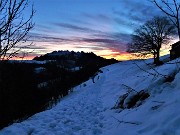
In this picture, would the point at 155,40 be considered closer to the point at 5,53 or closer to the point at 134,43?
the point at 134,43

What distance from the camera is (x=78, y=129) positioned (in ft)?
29.6

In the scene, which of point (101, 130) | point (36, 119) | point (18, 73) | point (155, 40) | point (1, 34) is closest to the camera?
point (1, 34)

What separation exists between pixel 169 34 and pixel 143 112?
5559 cm

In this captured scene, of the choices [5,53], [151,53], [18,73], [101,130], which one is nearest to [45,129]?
[101,130]

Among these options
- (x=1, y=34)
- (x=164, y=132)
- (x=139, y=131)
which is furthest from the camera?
(x=1, y=34)

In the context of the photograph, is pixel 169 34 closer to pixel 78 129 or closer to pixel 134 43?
pixel 134 43

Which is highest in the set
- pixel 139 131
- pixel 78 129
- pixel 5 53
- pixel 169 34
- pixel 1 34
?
pixel 169 34

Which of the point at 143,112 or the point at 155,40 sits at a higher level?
the point at 155,40

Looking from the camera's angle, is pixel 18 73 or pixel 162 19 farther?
pixel 162 19

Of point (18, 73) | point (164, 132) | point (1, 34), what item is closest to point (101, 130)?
point (164, 132)

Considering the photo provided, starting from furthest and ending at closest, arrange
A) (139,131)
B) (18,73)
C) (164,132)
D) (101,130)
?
(18,73) → (101,130) → (139,131) → (164,132)

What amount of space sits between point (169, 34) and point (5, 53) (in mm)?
56904

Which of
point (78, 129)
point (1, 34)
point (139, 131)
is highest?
point (1, 34)

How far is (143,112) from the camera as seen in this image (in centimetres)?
788
